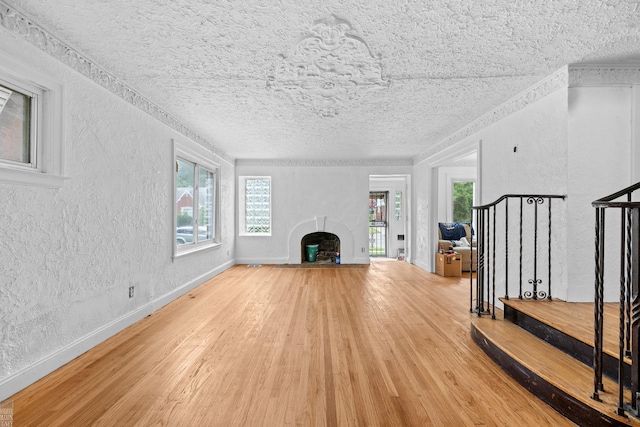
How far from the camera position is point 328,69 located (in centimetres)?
268

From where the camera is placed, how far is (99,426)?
5.34ft

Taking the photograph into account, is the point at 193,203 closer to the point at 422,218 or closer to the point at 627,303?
the point at 422,218

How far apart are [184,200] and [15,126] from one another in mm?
2698

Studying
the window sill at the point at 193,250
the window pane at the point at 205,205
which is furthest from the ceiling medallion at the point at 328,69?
the window pane at the point at 205,205

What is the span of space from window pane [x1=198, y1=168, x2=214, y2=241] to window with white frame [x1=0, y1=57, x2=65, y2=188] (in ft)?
9.85

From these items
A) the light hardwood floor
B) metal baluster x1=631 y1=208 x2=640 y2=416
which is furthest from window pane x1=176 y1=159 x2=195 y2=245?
metal baluster x1=631 y1=208 x2=640 y2=416

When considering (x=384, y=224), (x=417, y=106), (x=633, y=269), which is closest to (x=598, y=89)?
(x=417, y=106)

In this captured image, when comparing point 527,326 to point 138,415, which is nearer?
point 138,415

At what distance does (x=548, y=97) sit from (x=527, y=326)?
2.04 meters

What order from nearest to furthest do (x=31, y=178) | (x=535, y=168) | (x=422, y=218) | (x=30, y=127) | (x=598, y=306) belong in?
1. (x=598, y=306)
2. (x=31, y=178)
3. (x=30, y=127)
4. (x=535, y=168)
5. (x=422, y=218)

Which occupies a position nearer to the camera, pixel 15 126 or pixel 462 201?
pixel 15 126

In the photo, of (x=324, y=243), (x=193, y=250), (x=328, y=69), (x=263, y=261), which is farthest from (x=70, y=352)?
(x=324, y=243)

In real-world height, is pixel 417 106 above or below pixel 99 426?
above

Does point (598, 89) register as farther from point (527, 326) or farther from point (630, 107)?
point (527, 326)
